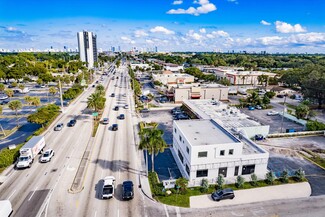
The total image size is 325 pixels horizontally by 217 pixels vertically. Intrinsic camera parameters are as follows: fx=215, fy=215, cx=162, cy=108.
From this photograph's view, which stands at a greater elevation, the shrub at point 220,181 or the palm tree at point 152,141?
the palm tree at point 152,141

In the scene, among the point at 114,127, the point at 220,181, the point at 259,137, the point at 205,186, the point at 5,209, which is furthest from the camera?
the point at 114,127

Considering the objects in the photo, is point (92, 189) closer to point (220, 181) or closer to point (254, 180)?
point (220, 181)

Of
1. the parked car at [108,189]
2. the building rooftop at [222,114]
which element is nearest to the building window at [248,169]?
the building rooftop at [222,114]

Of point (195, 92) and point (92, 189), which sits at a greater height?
point (195, 92)

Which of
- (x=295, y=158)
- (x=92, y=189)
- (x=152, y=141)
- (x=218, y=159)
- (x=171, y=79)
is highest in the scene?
(x=171, y=79)

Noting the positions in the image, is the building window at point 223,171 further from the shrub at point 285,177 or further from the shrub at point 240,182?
the shrub at point 285,177

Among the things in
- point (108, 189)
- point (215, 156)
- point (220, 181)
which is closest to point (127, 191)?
point (108, 189)

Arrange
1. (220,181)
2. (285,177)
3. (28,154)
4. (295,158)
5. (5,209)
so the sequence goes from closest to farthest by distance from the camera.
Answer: (5,209), (220,181), (285,177), (28,154), (295,158)

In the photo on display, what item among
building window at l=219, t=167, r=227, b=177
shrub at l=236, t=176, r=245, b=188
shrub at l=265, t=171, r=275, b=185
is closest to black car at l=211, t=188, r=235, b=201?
shrub at l=236, t=176, r=245, b=188
